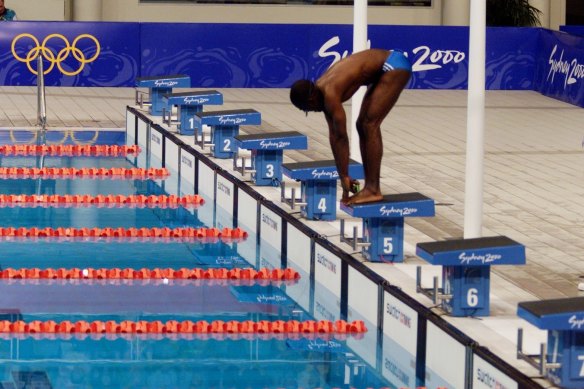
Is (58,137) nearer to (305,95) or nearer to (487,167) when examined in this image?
(487,167)

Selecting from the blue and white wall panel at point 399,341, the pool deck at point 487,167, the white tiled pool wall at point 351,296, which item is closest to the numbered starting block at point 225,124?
the white tiled pool wall at point 351,296

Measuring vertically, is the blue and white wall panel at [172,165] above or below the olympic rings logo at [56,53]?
below

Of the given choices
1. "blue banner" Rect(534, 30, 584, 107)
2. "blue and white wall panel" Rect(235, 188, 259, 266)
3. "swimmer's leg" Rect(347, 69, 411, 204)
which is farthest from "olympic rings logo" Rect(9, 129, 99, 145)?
"swimmer's leg" Rect(347, 69, 411, 204)

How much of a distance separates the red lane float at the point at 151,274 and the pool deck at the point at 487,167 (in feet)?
1.57

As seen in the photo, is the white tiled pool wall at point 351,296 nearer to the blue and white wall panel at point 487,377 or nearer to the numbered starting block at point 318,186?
the blue and white wall panel at point 487,377

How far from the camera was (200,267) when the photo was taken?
1029 centimetres

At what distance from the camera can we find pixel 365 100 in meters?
9.54

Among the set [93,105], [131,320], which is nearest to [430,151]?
[93,105]

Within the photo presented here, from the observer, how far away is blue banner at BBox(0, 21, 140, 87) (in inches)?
784

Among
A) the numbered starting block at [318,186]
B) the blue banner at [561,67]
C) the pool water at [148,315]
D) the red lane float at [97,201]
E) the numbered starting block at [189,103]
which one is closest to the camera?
the pool water at [148,315]

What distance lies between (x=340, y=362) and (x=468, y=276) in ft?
2.80

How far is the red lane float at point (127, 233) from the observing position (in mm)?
11234

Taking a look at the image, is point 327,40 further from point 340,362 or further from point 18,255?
point 340,362

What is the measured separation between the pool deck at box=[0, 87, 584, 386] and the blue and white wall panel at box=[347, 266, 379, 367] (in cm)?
14
